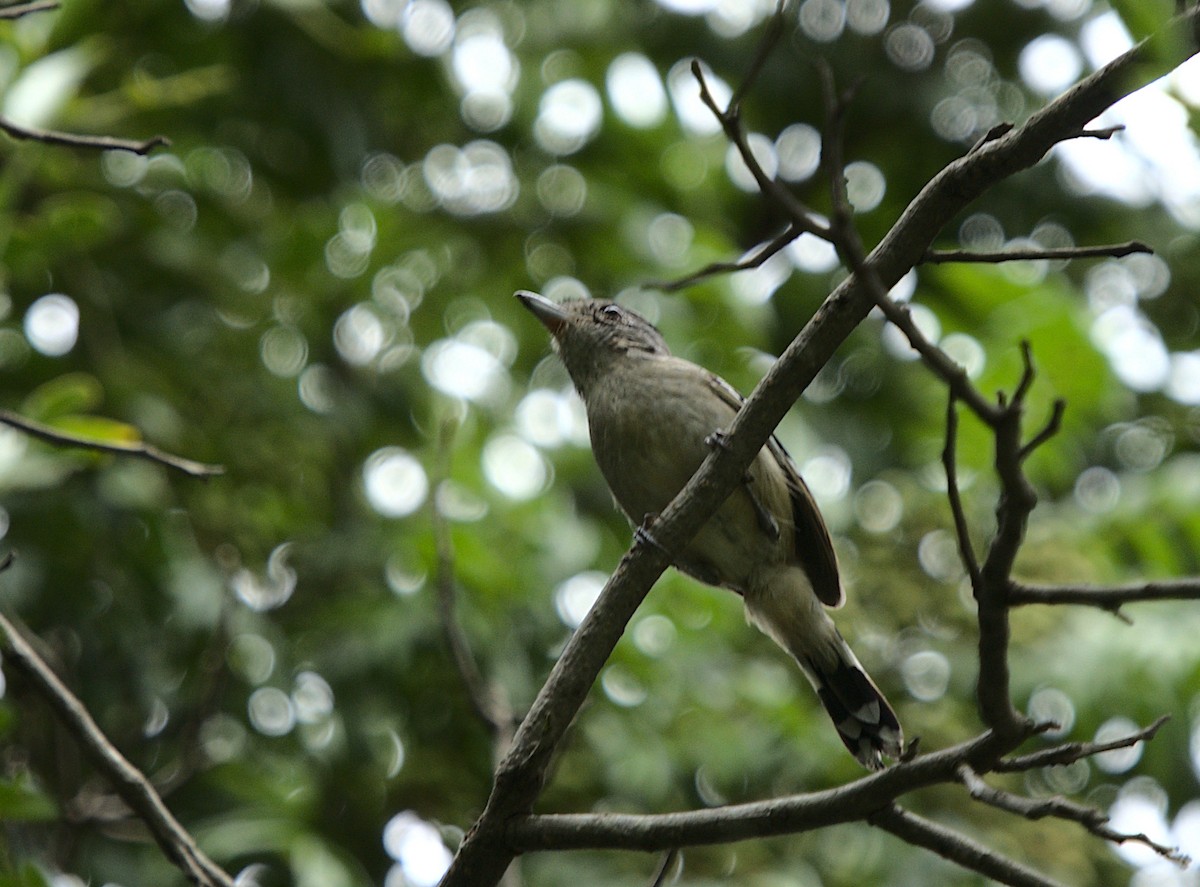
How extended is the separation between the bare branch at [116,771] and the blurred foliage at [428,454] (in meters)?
0.51

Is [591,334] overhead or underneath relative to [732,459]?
underneath

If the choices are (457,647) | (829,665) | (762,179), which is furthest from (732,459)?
(829,665)

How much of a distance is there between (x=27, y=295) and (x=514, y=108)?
8.67 ft

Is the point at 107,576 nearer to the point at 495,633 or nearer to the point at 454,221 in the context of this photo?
the point at 495,633

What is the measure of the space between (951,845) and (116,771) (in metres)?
2.15

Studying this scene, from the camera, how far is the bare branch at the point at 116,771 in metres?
3.18

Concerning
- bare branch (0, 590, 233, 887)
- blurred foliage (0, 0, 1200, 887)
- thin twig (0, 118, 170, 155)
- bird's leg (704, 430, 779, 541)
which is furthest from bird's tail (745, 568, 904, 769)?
thin twig (0, 118, 170, 155)

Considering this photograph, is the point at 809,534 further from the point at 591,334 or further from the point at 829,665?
the point at 591,334

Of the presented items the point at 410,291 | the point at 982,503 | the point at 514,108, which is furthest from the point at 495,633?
the point at 514,108

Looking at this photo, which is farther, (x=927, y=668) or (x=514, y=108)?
(x=514, y=108)

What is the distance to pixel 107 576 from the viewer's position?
5074 millimetres

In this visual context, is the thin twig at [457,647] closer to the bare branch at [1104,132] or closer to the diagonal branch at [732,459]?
the diagonal branch at [732,459]

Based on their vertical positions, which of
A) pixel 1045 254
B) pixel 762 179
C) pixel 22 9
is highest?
pixel 22 9

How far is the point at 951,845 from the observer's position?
2514 millimetres
